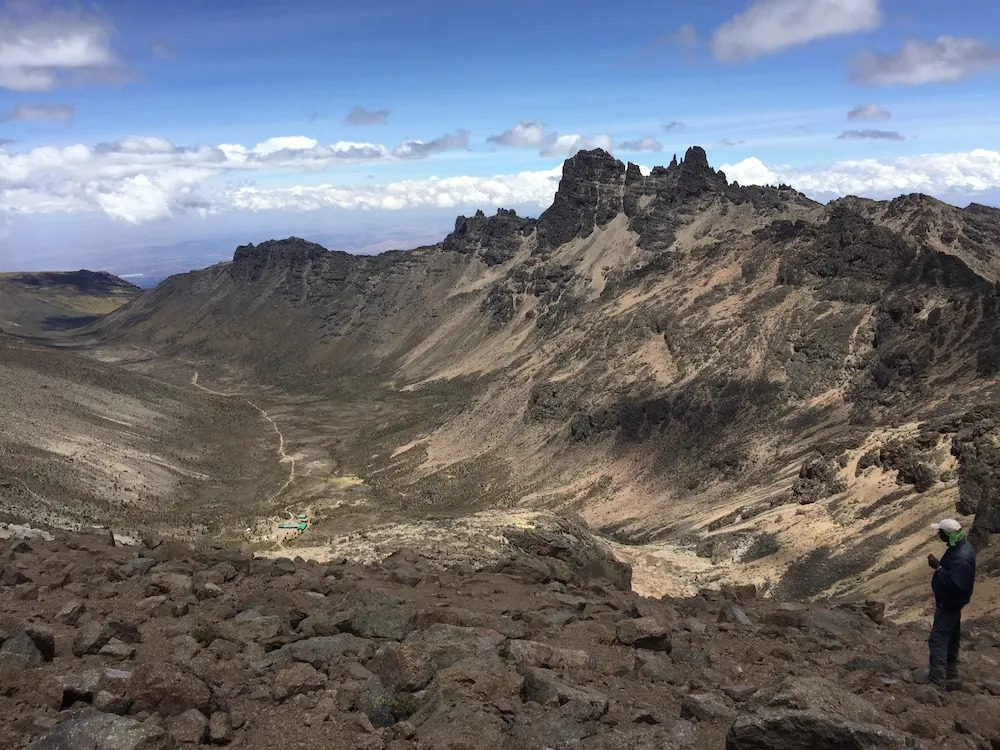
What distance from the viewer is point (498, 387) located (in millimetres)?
83812

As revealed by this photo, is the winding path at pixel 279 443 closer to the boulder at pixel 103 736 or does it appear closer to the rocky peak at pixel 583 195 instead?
the boulder at pixel 103 736

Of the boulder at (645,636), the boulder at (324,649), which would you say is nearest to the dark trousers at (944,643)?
the boulder at (645,636)

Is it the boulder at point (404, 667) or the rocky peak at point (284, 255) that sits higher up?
the rocky peak at point (284, 255)

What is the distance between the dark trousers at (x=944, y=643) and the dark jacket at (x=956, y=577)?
0.16 meters

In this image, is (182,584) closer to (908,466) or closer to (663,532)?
(908,466)

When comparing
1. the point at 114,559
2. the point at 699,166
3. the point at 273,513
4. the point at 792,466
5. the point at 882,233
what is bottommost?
the point at 273,513

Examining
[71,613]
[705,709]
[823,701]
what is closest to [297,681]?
[71,613]

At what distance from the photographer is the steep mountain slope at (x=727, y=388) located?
33000 mm

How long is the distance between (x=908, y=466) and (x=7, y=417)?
61025 mm

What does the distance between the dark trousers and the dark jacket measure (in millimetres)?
160

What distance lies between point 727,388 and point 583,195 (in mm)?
92815

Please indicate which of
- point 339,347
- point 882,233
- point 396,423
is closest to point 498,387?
point 396,423

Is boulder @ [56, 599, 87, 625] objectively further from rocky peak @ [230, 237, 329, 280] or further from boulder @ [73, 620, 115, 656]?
A: rocky peak @ [230, 237, 329, 280]

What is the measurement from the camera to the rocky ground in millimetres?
8609
